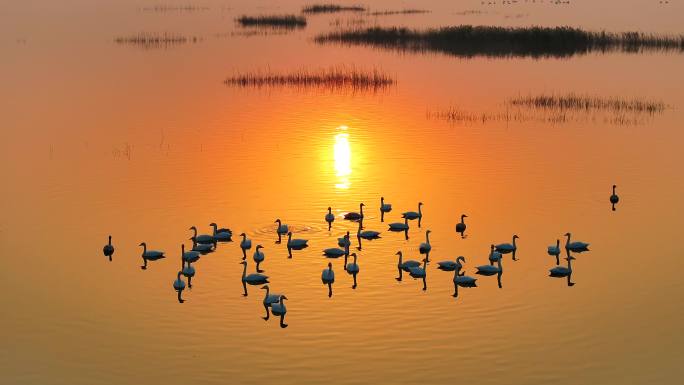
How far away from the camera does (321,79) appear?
2427 inches

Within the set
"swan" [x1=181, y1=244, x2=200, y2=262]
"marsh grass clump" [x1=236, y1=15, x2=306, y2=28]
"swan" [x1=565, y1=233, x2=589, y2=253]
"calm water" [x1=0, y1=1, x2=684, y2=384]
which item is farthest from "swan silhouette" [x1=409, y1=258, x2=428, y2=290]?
"marsh grass clump" [x1=236, y1=15, x2=306, y2=28]

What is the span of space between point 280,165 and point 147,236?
10.3m

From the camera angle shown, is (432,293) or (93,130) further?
(93,130)

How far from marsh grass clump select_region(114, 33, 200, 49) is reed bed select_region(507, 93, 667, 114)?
118 ft

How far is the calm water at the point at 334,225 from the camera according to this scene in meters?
20.4

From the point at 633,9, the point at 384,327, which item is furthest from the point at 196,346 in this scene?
the point at 633,9

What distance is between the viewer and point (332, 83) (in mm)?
60781

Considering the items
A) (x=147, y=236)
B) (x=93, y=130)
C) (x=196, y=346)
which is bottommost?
(x=196, y=346)

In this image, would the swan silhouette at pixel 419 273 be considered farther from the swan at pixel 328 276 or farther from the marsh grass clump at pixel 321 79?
the marsh grass clump at pixel 321 79

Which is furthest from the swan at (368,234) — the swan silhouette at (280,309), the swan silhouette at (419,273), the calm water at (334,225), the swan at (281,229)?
the swan silhouette at (280,309)

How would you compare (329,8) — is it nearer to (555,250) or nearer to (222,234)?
(222,234)

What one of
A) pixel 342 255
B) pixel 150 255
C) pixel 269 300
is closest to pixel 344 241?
pixel 342 255

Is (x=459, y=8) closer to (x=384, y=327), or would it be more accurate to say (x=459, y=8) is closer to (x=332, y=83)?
(x=332, y=83)

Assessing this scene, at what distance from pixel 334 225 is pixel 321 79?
109 feet
